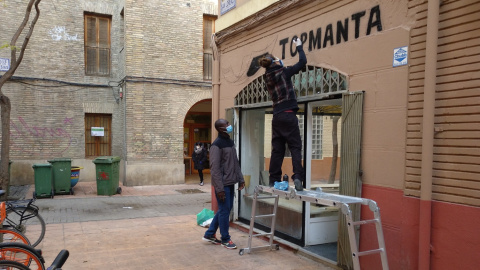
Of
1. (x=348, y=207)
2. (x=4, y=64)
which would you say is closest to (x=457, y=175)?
(x=348, y=207)

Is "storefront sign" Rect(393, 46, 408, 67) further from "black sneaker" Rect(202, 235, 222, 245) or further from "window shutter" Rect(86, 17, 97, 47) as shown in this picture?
"window shutter" Rect(86, 17, 97, 47)

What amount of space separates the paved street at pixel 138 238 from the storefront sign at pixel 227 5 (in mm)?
4379

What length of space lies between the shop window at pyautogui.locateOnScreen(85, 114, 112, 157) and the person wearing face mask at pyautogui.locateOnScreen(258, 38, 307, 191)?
10425mm

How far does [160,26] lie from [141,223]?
801 cm

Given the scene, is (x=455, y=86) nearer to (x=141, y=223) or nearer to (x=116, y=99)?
(x=141, y=223)

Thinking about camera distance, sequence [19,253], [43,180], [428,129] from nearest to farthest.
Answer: [19,253] → [428,129] → [43,180]

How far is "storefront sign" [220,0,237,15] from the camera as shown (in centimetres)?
732

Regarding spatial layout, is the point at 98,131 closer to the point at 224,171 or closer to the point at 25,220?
the point at 25,220

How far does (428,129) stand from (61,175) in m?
9.94

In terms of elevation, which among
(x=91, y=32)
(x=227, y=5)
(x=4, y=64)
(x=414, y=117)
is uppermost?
(x=91, y=32)

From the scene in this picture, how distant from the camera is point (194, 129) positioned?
17.0 metres

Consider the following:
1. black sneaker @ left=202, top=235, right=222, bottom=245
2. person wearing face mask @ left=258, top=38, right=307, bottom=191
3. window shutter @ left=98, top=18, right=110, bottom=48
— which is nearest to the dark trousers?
person wearing face mask @ left=258, top=38, right=307, bottom=191

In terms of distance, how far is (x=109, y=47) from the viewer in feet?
46.4

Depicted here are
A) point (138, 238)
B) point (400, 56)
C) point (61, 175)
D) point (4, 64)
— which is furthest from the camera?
point (4, 64)
